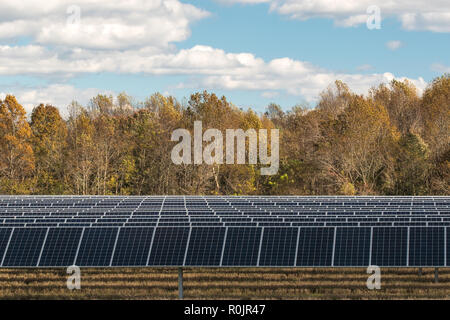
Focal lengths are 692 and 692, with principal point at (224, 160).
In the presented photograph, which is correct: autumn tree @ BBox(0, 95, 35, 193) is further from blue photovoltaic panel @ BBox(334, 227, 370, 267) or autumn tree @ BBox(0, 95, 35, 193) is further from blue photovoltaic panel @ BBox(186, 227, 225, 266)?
blue photovoltaic panel @ BBox(334, 227, 370, 267)

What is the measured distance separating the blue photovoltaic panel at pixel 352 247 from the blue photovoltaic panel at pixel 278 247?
1.78 meters

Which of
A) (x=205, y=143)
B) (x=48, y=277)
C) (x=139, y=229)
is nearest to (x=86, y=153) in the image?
(x=205, y=143)

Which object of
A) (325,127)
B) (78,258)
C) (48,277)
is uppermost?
(325,127)

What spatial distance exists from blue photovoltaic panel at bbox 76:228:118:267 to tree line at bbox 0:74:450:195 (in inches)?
1517

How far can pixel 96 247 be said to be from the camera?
92.9 feet

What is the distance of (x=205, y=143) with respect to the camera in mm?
73812

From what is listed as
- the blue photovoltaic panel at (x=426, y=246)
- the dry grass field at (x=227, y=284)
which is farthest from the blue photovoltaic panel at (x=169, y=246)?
the blue photovoltaic panel at (x=426, y=246)

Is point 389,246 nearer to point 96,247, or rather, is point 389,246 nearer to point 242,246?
point 242,246

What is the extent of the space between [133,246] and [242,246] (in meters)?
4.46

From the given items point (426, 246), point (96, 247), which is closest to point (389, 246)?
point (426, 246)

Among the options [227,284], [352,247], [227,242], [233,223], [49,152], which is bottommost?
[227,284]

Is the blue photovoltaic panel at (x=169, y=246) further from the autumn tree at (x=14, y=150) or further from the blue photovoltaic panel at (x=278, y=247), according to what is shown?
the autumn tree at (x=14, y=150)

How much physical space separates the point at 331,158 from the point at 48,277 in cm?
4130

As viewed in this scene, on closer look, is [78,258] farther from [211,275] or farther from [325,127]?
[325,127]
